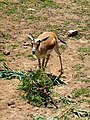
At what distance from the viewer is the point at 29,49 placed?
408 inches

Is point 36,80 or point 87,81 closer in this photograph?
point 36,80

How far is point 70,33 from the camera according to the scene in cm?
1164

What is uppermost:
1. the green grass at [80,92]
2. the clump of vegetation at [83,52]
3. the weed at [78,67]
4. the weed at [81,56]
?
the clump of vegetation at [83,52]

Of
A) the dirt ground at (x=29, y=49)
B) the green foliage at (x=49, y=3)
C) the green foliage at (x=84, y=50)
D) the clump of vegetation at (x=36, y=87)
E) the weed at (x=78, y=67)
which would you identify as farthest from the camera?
the green foliage at (x=49, y=3)

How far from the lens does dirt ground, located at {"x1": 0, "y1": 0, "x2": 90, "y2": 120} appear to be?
23.1 ft

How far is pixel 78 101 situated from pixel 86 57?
284cm

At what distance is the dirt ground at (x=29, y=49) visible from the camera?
277 inches

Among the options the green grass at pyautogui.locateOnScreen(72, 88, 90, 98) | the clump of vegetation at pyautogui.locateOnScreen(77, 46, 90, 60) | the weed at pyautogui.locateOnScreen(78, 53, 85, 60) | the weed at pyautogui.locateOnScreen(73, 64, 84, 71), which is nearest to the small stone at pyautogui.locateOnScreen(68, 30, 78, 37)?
the clump of vegetation at pyautogui.locateOnScreen(77, 46, 90, 60)

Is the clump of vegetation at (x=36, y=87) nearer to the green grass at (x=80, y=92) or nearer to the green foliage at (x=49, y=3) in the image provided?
the green grass at (x=80, y=92)

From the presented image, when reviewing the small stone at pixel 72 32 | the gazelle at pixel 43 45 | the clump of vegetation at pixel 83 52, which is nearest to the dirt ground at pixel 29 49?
the clump of vegetation at pixel 83 52

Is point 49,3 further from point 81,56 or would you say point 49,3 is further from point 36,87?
point 36,87

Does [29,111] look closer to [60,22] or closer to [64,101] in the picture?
[64,101]

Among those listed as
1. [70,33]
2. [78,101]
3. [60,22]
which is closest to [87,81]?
[78,101]

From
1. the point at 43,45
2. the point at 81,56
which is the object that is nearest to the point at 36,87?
the point at 43,45
